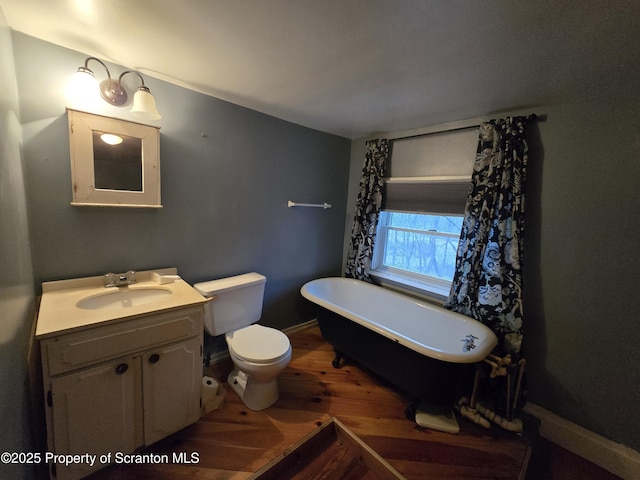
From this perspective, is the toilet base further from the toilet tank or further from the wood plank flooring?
the toilet tank

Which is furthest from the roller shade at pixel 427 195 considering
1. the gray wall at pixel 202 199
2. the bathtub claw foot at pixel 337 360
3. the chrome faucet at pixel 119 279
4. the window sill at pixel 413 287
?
the chrome faucet at pixel 119 279

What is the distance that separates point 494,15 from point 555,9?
0.20 metres

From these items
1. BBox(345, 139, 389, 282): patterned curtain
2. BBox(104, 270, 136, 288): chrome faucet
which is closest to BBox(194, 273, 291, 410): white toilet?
BBox(104, 270, 136, 288): chrome faucet

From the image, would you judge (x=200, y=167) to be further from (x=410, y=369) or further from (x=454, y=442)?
(x=454, y=442)

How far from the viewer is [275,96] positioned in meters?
1.85

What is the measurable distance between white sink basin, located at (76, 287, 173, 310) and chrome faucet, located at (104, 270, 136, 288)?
59 mm

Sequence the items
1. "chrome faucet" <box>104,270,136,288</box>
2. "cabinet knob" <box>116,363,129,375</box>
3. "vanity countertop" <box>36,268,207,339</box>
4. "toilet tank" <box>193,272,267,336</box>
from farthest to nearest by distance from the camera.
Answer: "toilet tank" <box>193,272,267,336</box>
"chrome faucet" <box>104,270,136,288</box>
"cabinet knob" <box>116,363,129,375</box>
"vanity countertop" <box>36,268,207,339</box>

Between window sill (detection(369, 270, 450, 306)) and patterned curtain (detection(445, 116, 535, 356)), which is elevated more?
patterned curtain (detection(445, 116, 535, 356))

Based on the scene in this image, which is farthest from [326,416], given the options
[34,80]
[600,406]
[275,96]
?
[34,80]

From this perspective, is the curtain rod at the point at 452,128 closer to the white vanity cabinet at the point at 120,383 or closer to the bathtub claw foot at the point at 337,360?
the bathtub claw foot at the point at 337,360

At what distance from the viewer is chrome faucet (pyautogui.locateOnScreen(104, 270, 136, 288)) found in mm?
1547

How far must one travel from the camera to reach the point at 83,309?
4.21 ft

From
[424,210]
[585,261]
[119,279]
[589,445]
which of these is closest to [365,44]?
[424,210]

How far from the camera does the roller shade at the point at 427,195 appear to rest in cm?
217
